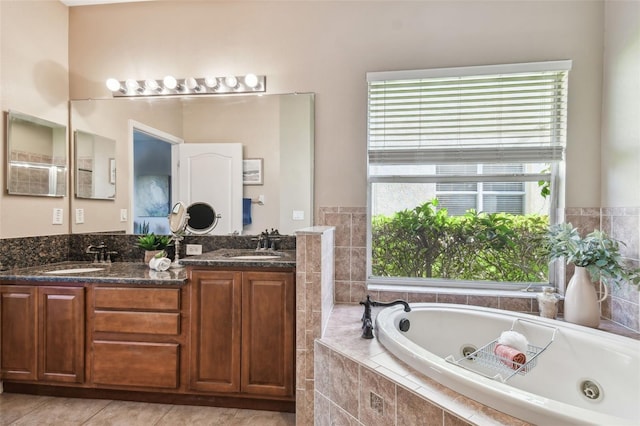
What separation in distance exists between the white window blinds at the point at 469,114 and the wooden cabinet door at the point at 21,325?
2.52 metres

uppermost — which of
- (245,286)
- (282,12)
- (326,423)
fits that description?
(282,12)

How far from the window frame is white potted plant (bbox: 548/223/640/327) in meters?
0.34

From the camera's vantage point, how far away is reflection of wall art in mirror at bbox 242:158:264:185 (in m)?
2.53

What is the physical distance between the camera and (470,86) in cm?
232

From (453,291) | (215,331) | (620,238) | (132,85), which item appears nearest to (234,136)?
(132,85)

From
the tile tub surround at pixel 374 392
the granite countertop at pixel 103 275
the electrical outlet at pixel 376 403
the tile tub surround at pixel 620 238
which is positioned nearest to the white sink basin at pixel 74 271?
the granite countertop at pixel 103 275

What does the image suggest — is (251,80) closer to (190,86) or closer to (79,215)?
(190,86)

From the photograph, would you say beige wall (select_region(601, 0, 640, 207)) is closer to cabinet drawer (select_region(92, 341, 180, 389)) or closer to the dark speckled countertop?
the dark speckled countertop

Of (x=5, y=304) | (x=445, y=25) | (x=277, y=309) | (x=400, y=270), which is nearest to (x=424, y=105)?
(x=445, y=25)

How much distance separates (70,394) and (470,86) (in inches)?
136

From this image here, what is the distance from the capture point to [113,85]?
2.59m

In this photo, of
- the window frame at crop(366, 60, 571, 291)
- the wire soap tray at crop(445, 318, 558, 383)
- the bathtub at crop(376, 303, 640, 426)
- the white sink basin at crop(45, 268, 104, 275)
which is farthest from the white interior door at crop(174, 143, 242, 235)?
the wire soap tray at crop(445, 318, 558, 383)

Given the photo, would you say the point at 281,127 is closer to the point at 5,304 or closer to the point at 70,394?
the point at 5,304

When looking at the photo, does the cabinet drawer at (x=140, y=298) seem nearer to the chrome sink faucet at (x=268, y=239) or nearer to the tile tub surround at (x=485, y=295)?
the chrome sink faucet at (x=268, y=239)
